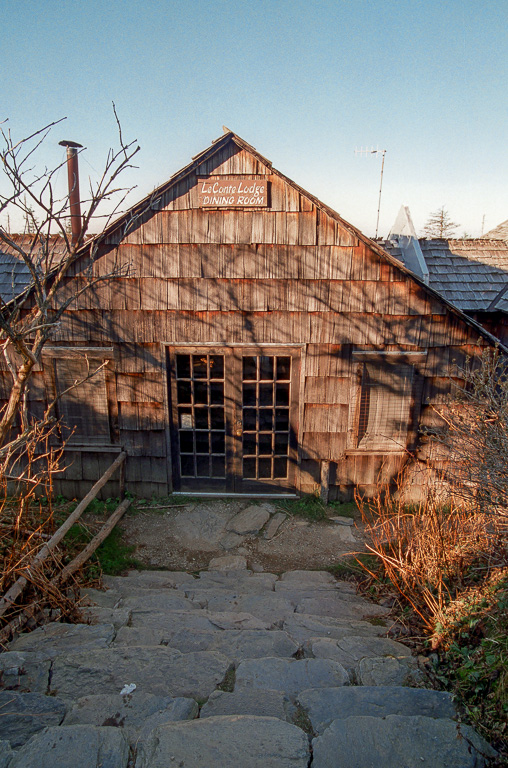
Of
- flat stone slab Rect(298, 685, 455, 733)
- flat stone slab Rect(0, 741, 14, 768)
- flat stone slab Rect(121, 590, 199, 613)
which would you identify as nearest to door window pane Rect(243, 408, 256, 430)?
flat stone slab Rect(121, 590, 199, 613)

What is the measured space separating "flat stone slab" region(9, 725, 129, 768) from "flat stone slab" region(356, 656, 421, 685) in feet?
4.74

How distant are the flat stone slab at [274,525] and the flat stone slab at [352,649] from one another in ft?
8.99

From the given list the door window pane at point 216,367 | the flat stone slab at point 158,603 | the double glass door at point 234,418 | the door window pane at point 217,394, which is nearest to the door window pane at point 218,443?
the double glass door at point 234,418

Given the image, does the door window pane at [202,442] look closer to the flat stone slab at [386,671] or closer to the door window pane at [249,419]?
the door window pane at [249,419]

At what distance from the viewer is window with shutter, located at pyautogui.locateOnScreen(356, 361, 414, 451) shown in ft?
20.3

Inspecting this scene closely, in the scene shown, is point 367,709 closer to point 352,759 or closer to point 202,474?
point 352,759

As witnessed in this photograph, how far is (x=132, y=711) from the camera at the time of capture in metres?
2.32

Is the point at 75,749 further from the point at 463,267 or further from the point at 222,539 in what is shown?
the point at 463,267

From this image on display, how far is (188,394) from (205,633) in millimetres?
3600

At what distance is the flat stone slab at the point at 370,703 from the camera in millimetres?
2322

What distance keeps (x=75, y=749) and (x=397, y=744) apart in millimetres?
1496

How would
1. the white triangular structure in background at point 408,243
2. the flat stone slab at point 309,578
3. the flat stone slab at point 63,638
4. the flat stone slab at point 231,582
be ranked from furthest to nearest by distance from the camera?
the white triangular structure in background at point 408,243, the flat stone slab at point 309,578, the flat stone slab at point 231,582, the flat stone slab at point 63,638

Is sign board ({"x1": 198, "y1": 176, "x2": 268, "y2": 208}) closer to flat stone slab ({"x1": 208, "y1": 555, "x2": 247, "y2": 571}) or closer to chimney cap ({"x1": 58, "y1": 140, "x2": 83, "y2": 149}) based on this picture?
chimney cap ({"x1": 58, "y1": 140, "x2": 83, "y2": 149})

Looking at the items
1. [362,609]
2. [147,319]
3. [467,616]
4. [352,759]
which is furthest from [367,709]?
[147,319]
